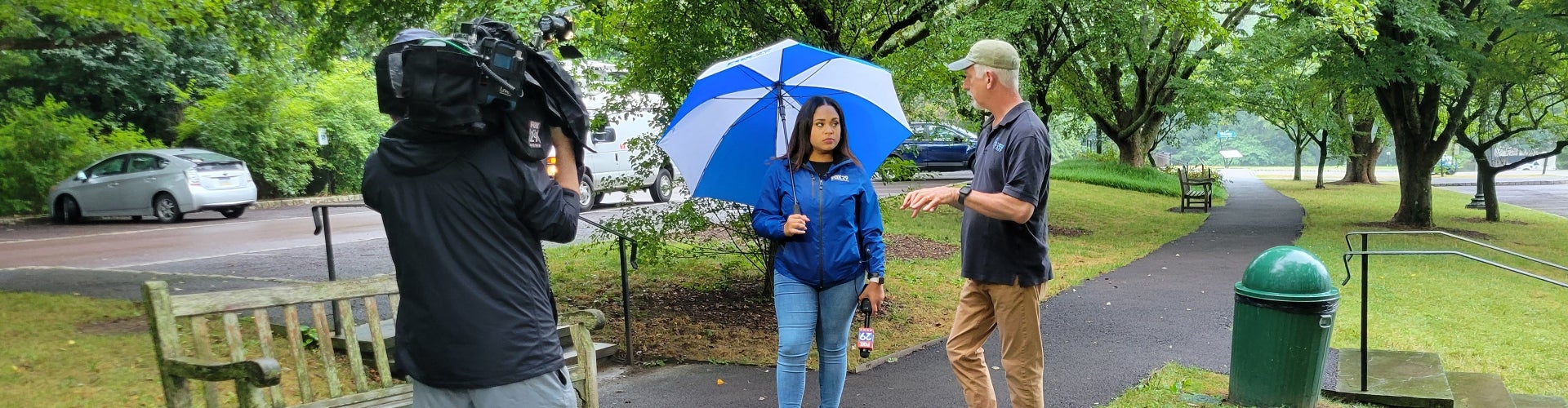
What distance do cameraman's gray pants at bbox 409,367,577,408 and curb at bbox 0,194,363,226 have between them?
16721 millimetres

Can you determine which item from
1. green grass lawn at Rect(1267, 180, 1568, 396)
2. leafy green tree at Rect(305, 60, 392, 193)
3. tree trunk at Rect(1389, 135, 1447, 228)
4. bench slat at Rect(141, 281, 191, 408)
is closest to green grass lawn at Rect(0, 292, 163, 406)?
bench slat at Rect(141, 281, 191, 408)

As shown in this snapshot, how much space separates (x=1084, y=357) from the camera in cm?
658

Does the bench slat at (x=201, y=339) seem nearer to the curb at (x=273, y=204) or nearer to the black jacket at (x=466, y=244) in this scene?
the black jacket at (x=466, y=244)

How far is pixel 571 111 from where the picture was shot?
234 centimetres

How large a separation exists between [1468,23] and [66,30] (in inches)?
972

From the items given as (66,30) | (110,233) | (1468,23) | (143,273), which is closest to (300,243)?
(143,273)

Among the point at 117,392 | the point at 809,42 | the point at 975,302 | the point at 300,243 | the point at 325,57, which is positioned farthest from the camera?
the point at 300,243

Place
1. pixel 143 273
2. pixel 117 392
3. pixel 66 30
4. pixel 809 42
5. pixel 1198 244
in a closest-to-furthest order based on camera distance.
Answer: pixel 117 392 → pixel 809 42 → pixel 143 273 → pixel 1198 244 → pixel 66 30

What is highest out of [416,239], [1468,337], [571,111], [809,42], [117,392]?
[809,42]

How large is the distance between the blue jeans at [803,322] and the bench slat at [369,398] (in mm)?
1475

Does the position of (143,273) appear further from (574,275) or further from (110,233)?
(110,233)

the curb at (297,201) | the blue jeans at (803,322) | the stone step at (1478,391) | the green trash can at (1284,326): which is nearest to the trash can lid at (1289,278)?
the green trash can at (1284,326)

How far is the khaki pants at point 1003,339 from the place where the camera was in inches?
154

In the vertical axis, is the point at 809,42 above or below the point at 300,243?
above
